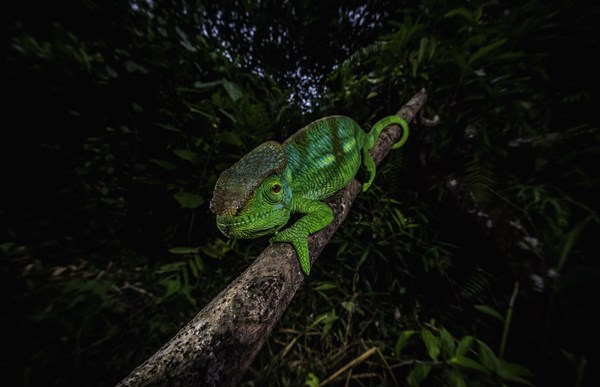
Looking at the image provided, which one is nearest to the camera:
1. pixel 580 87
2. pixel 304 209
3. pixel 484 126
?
pixel 304 209

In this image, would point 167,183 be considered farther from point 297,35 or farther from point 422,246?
point 297,35

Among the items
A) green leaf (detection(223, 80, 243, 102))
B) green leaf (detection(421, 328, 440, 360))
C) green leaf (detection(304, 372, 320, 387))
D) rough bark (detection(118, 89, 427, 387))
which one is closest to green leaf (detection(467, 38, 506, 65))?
green leaf (detection(223, 80, 243, 102))

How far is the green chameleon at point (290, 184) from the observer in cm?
93

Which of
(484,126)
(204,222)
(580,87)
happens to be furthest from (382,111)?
(204,222)

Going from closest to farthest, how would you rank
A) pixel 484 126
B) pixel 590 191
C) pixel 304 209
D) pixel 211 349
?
pixel 211 349, pixel 304 209, pixel 590 191, pixel 484 126

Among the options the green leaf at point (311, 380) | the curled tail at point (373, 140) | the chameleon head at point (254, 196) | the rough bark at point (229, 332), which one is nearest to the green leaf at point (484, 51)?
the curled tail at point (373, 140)

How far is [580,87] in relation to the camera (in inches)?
65.9

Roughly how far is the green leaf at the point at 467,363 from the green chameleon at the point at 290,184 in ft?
2.75

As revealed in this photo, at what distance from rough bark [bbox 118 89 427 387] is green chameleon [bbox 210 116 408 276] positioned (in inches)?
5.0

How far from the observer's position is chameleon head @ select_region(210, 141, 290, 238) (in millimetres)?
928

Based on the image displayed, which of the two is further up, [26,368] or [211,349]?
[211,349]

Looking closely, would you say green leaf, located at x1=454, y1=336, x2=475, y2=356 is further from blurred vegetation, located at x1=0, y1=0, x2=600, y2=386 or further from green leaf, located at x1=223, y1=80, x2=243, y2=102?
green leaf, located at x1=223, y1=80, x2=243, y2=102

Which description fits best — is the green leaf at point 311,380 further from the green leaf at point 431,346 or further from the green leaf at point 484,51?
the green leaf at point 484,51

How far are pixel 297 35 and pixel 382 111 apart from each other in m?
2.30
